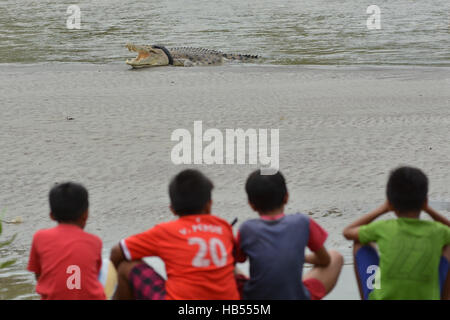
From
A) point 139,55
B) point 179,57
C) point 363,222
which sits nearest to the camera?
point 363,222

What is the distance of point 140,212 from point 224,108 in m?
4.84

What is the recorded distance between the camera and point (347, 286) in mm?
4293

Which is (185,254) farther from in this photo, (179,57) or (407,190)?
(179,57)

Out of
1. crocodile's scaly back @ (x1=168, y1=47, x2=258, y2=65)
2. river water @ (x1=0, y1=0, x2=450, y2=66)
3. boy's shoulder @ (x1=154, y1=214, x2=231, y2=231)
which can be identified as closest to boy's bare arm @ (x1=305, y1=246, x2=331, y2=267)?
boy's shoulder @ (x1=154, y1=214, x2=231, y2=231)

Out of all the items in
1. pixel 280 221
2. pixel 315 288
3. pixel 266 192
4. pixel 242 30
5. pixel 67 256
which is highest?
pixel 242 30

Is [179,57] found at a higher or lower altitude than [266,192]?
higher

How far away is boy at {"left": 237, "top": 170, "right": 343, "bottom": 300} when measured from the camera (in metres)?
3.52

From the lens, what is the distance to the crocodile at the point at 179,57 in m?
17.2

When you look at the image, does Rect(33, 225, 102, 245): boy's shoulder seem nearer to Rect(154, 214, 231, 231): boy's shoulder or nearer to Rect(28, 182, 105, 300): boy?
Rect(28, 182, 105, 300): boy

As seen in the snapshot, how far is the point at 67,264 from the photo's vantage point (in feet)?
11.4

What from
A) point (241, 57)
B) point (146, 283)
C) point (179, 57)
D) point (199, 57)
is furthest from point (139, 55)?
point (146, 283)

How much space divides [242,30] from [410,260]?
20226 mm

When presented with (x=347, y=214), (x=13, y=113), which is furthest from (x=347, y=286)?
(x=13, y=113)
